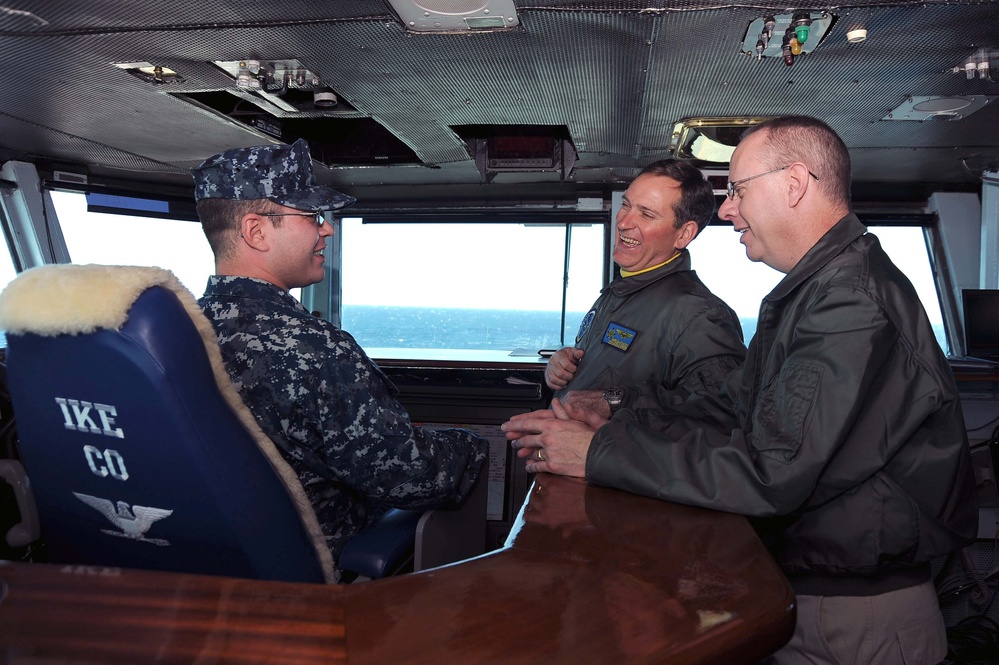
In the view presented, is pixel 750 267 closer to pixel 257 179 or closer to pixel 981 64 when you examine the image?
pixel 981 64

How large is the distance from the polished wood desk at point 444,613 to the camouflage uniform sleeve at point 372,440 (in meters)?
0.75

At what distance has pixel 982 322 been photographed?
4.11m

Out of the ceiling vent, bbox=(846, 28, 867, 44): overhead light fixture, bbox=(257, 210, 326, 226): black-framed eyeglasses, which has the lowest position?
bbox=(257, 210, 326, 226): black-framed eyeglasses

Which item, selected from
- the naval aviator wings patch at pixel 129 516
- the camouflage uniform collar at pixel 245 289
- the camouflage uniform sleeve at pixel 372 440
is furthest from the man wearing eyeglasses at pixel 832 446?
the camouflage uniform collar at pixel 245 289

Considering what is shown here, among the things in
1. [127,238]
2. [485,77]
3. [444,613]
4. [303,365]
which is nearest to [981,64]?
[485,77]

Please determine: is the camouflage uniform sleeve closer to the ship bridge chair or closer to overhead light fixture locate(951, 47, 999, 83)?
the ship bridge chair

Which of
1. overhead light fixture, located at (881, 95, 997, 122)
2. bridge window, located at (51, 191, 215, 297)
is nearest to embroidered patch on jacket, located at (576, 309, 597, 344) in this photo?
overhead light fixture, located at (881, 95, 997, 122)

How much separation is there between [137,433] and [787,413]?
0.92 meters

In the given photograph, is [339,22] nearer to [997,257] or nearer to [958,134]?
[958,134]

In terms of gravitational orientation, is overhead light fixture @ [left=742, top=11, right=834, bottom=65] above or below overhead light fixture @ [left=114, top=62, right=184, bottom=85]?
above

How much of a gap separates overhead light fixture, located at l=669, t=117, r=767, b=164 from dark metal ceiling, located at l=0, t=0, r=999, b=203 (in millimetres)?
89

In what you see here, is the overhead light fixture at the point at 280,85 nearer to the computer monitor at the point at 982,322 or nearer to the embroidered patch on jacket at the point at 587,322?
the embroidered patch on jacket at the point at 587,322

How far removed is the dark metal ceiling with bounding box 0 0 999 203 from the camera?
223 cm

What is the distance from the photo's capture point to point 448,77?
9.05 ft
